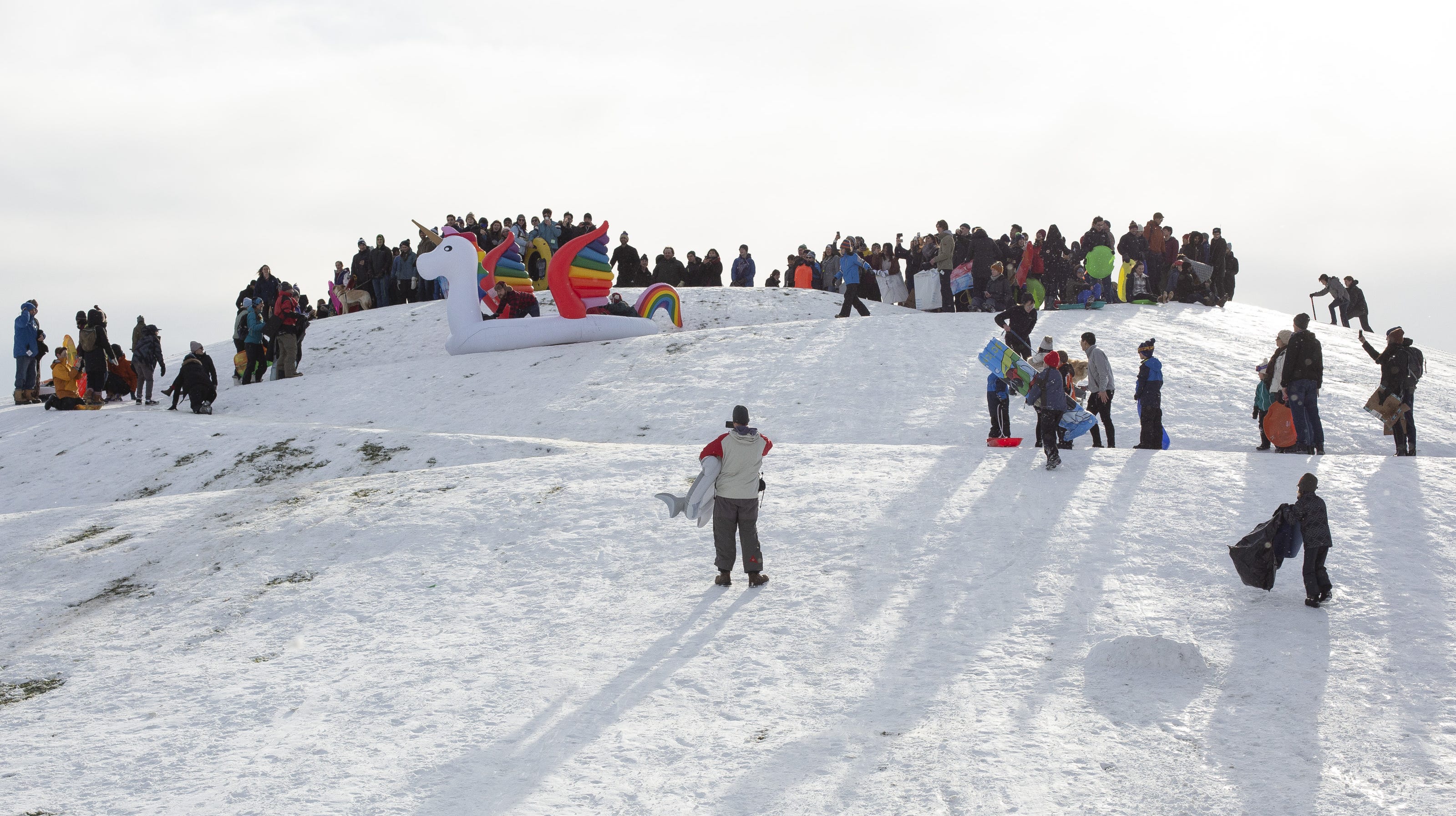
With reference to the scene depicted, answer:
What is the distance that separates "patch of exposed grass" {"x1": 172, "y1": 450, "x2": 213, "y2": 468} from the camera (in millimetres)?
15172

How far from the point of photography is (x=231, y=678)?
7707 mm

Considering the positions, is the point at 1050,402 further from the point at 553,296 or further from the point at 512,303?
the point at 512,303

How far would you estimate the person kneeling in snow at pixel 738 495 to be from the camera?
29.2 feet

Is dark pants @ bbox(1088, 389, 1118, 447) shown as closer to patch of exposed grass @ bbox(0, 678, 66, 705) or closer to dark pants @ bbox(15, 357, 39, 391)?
Answer: patch of exposed grass @ bbox(0, 678, 66, 705)

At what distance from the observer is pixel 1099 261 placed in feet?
73.4

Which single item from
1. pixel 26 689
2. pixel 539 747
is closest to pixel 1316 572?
pixel 539 747

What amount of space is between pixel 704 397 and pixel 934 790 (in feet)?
37.6

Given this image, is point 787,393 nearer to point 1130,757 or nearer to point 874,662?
point 874,662

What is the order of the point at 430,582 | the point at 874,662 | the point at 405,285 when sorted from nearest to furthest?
1. the point at 874,662
2. the point at 430,582
3. the point at 405,285

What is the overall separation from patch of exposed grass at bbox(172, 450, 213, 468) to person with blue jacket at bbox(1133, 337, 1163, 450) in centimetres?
1208

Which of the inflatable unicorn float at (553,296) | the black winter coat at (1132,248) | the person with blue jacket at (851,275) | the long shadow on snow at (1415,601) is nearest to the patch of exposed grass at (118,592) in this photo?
the long shadow on snow at (1415,601)

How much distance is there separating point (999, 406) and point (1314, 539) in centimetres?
594

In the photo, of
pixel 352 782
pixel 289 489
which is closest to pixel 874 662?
pixel 352 782

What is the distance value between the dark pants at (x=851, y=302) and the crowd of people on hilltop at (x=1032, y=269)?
0.02 m
